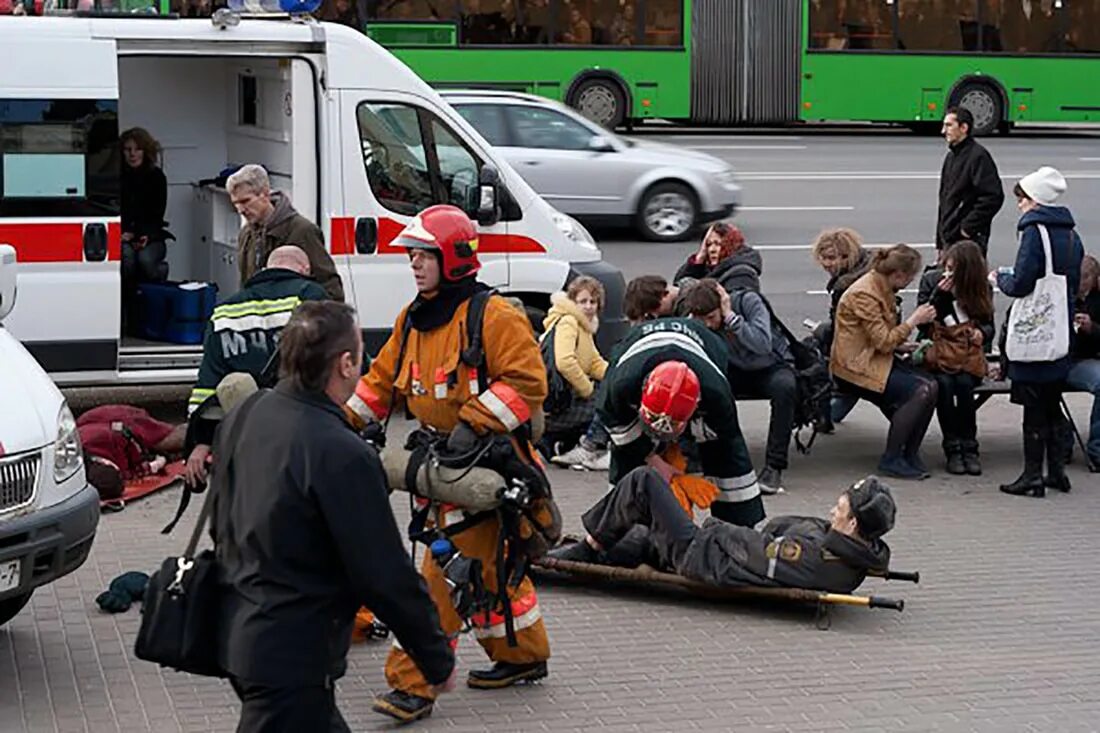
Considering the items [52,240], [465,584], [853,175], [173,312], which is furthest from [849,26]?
[465,584]

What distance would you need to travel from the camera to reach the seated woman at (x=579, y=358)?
1129 centimetres

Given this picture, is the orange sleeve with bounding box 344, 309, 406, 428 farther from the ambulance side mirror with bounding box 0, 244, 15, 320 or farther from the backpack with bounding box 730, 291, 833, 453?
the backpack with bounding box 730, 291, 833, 453

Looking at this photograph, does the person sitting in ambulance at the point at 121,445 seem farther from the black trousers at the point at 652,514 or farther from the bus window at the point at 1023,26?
the bus window at the point at 1023,26

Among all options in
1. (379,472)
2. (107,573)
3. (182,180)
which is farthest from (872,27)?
(379,472)

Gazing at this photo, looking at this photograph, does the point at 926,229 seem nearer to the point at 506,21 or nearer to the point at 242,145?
the point at 506,21

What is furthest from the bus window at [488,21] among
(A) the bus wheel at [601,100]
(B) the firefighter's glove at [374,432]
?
(B) the firefighter's glove at [374,432]

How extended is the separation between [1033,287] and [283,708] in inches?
273

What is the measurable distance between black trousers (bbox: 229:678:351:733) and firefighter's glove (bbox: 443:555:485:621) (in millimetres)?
1945

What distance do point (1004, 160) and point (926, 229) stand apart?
7.88 m

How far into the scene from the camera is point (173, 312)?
40.3ft

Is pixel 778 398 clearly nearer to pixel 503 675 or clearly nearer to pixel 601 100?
pixel 503 675

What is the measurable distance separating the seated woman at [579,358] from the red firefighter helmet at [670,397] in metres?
3.06

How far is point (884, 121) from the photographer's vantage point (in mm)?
32469

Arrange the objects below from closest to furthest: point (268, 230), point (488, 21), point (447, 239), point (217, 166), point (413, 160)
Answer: point (447, 239) < point (268, 230) < point (413, 160) < point (217, 166) < point (488, 21)
